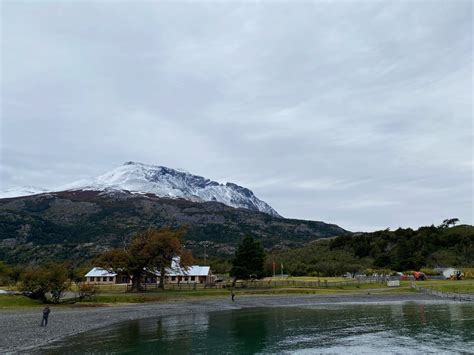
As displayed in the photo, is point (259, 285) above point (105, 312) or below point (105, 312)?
above

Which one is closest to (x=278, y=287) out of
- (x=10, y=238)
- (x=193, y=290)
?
(x=193, y=290)

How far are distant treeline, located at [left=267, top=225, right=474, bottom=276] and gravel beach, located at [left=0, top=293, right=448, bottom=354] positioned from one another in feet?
157

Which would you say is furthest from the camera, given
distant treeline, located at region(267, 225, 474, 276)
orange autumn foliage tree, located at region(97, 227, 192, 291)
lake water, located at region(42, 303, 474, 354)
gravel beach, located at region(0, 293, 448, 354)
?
distant treeline, located at region(267, 225, 474, 276)

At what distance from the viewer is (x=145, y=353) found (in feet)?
98.6

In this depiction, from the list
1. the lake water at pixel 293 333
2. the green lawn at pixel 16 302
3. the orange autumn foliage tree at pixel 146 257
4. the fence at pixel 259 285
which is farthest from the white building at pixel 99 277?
the lake water at pixel 293 333

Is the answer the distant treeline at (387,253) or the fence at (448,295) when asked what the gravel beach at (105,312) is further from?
the distant treeline at (387,253)

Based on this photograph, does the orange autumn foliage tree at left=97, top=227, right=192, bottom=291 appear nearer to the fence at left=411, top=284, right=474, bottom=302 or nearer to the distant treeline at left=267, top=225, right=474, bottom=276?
the fence at left=411, top=284, right=474, bottom=302

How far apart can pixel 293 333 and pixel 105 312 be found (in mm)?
25612

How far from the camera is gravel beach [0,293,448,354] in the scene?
35919 mm

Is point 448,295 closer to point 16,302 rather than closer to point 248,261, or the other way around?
point 248,261

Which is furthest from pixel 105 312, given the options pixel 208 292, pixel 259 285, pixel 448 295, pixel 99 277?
pixel 99 277

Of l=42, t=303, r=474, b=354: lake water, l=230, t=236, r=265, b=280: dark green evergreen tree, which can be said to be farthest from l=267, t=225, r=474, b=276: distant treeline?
l=42, t=303, r=474, b=354: lake water

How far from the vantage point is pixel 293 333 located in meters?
38.1

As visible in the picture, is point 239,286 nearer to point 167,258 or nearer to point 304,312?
point 167,258
